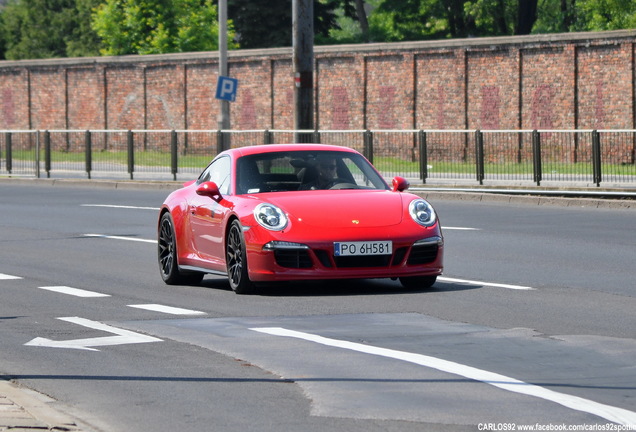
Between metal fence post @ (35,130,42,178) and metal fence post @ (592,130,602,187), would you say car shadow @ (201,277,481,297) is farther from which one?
metal fence post @ (35,130,42,178)

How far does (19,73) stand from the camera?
207ft

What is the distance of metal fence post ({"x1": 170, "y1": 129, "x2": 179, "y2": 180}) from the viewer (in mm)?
37469

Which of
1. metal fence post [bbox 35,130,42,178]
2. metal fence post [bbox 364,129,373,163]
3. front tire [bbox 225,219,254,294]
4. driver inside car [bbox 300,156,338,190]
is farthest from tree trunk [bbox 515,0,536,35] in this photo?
front tire [bbox 225,219,254,294]

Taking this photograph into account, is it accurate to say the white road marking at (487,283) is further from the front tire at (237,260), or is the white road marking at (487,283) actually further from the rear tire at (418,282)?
the front tire at (237,260)

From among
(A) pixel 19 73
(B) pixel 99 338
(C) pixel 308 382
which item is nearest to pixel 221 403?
(C) pixel 308 382

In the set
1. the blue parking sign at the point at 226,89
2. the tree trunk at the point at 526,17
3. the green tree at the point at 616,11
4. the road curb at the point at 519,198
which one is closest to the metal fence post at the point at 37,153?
the road curb at the point at 519,198

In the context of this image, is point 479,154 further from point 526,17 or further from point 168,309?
point 526,17

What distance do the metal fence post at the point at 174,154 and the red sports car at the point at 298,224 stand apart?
23053 mm

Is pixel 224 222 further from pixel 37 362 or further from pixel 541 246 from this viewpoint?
pixel 541 246

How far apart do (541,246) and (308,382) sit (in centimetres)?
1018

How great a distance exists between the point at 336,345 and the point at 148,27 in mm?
62948

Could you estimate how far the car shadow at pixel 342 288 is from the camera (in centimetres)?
1292

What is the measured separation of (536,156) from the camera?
29.3 metres

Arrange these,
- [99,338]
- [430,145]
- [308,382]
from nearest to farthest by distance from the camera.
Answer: [308,382] → [99,338] → [430,145]
